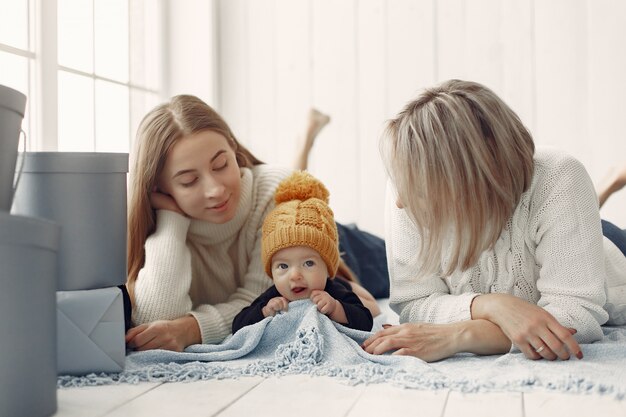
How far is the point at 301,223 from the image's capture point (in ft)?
6.16

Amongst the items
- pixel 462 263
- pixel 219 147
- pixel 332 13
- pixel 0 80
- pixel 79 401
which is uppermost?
pixel 332 13

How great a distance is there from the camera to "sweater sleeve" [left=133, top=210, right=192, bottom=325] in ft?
6.36

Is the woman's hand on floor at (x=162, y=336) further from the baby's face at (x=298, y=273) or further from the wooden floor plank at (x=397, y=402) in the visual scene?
the wooden floor plank at (x=397, y=402)

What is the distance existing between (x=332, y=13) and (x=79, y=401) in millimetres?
2447

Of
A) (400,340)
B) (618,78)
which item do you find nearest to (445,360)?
(400,340)

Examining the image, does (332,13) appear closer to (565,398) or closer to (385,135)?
(385,135)

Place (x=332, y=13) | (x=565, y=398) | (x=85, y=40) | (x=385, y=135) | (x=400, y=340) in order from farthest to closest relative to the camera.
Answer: (x=332, y=13) → (x=85, y=40) → (x=385, y=135) → (x=400, y=340) → (x=565, y=398)

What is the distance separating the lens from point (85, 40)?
2697mm

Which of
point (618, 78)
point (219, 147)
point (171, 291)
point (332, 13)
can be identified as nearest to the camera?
point (171, 291)

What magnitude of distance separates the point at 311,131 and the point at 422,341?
1668 millimetres

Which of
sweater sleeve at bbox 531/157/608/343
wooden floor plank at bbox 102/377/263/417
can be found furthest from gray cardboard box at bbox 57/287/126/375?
Answer: sweater sleeve at bbox 531/157/608/343

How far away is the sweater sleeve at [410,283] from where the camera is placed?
1.78 m

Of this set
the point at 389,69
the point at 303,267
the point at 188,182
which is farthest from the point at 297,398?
the point at 389,69

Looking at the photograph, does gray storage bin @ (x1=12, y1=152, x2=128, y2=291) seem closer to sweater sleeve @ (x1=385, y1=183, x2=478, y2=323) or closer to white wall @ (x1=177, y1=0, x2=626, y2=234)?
sweater sleeve @ (x1=385, y1=183, x2=478, y2=323)
